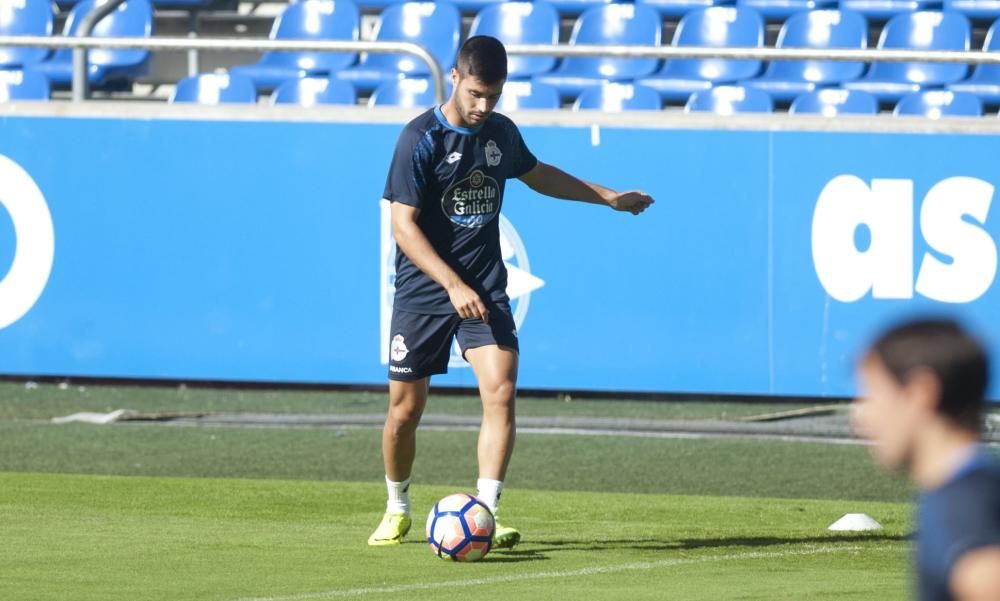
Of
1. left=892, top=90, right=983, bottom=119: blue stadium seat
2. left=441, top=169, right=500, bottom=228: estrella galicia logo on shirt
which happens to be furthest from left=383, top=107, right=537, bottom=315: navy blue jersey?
left=892, top=90, right=983, bottom=119: blue stadium seat

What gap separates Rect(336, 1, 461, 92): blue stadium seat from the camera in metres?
16.2

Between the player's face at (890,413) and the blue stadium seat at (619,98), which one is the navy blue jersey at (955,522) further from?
the blue stadium seat at (619,98)

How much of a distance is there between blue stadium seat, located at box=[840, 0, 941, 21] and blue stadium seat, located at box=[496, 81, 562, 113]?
307 centimetres

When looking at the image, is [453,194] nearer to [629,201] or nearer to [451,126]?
[451,126]

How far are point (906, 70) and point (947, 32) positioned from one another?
59cm

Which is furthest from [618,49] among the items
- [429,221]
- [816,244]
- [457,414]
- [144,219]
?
[429,221]

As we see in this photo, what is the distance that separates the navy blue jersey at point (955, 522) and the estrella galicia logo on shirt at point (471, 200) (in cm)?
484

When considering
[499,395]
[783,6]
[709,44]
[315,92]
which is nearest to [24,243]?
[315,92]

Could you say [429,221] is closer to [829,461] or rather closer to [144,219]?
[829,461]

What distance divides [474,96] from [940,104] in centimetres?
937

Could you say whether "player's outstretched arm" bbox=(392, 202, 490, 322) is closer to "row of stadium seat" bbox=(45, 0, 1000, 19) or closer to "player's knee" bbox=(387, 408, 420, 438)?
"player's knee" bbox=(387, 408, 420, 438)

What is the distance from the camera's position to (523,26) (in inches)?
658

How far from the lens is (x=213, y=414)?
12.7m

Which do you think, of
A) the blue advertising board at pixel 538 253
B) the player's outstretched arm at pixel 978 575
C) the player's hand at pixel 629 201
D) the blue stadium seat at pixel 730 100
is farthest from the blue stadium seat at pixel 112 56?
the player's outstretched arm at pixel 978 575
